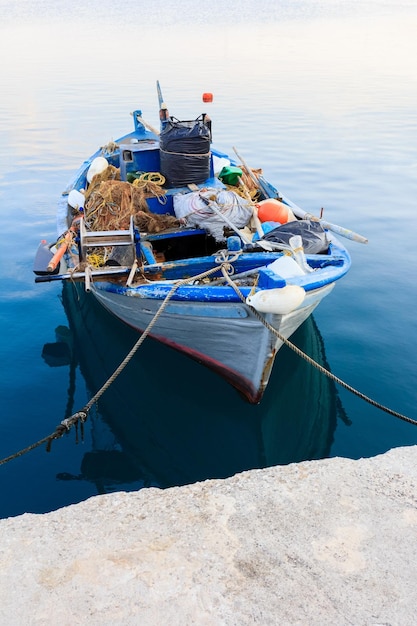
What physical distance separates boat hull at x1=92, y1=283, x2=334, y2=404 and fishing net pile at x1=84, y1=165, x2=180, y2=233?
126 cm

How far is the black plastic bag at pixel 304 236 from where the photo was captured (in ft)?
24.0

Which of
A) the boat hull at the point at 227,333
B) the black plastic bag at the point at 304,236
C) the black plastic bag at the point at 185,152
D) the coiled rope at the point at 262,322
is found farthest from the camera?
the black plastic bag at the point at 185,152

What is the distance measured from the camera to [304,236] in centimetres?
746

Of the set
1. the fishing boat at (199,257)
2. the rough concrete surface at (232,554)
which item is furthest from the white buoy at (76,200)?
the rough concrete surface at (232,554)

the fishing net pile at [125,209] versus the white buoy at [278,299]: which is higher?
the fishing net pile at [125,209]

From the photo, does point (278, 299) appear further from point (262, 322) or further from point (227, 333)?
point (227, 333)

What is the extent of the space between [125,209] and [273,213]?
92.5 inches

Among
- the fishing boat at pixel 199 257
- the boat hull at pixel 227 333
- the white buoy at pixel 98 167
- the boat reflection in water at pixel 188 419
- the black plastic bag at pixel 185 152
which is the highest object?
the black plastic bag at pixel 185 152

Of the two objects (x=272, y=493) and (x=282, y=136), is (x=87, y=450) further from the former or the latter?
(x=282, y=136)

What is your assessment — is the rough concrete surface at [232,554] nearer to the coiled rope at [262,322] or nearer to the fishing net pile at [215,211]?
the coiled rope at [262,322]

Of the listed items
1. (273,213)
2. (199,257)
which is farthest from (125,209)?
(273,213)

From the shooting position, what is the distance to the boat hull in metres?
6.23

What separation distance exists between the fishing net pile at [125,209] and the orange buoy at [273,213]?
1.36 m

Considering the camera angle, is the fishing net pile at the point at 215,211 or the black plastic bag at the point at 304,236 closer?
the black plastic bag at the point at 304,236
